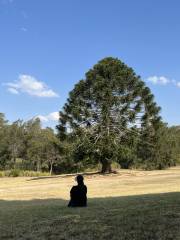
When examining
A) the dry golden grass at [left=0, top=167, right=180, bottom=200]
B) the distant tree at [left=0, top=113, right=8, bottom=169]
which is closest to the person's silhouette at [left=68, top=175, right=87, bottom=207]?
the dry golden grass at [left=0, top=167, right=180, bottom=200]

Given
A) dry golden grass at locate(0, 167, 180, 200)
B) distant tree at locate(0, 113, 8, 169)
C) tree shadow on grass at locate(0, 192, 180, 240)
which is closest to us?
tree shadow on grass at locate(0, 192, 180, 240)

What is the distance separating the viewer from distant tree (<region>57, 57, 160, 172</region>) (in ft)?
146

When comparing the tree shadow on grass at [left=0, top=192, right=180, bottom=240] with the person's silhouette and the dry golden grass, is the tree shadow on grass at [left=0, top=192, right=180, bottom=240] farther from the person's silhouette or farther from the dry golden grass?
the dry golden grass

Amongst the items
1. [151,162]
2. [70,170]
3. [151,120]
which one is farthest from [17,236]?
[70,170]

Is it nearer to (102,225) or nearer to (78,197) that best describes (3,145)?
(78,197)

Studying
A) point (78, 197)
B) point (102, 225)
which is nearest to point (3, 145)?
point (78, 197)

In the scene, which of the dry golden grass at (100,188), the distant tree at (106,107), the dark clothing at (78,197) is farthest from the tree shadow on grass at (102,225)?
the distant tree at (106,107)

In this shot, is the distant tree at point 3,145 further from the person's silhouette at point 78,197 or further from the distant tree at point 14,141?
the person's silhouette at point 78,197

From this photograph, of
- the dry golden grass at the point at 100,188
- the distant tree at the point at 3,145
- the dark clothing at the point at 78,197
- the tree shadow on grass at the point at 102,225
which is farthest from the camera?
the distant tree at the point at 3,145

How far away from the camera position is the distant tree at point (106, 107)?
4441cm

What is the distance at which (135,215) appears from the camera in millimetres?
10734

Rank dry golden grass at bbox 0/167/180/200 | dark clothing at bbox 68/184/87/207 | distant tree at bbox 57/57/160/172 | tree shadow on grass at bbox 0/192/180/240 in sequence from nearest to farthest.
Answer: tree shadow on grass at bbox 0/192/180/240
dark clothing at bbox 68/184/87/207
dry golden grass at bbox 0/167/180/200
distant tree at bbox 57/57/160/172

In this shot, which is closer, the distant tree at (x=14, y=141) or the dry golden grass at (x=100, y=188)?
the dry golden grass at (x=100, y=188)

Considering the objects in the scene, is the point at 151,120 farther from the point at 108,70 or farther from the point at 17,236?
the point at 17,236
